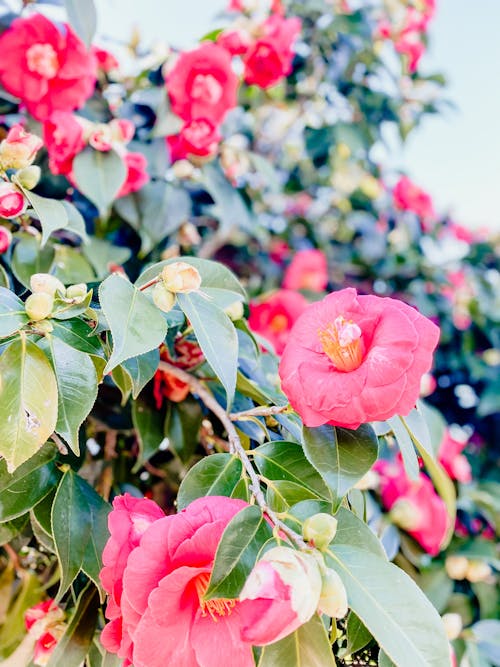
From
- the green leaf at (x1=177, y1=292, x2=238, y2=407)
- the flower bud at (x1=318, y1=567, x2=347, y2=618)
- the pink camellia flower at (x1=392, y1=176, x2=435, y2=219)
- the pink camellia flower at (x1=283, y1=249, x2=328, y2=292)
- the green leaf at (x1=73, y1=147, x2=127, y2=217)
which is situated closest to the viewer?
the flower bud at (x1=318, y1=567, x2=347, y2=618)

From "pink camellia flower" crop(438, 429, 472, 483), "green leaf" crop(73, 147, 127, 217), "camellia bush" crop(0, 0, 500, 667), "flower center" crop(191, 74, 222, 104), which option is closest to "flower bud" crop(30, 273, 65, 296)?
"camellia bush" crop(0, 0, 500, 667)

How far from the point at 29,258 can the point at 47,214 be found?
0.13 m

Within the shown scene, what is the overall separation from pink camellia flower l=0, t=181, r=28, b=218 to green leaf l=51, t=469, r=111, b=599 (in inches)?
9.1

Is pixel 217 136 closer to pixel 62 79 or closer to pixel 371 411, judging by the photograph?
pixel 62 79

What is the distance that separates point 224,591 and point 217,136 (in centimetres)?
75

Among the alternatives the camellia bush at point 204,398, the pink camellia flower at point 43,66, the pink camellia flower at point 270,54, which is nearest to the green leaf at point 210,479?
the camellia bush at point 204,398

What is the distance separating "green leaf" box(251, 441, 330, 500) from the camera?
49 centimetres

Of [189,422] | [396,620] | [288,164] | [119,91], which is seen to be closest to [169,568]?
[396,620]

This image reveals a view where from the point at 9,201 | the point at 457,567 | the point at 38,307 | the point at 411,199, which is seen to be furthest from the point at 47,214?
the point at 411,199

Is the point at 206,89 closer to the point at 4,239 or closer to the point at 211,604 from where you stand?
the point at 4,239

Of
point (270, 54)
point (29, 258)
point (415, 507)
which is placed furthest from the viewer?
point (270, 54)

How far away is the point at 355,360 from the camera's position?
18.9 inches

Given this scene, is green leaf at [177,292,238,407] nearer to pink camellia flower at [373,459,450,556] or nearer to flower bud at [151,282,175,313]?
flower bud at [151,282,175,313]

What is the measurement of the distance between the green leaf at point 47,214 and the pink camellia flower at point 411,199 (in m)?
1.28
